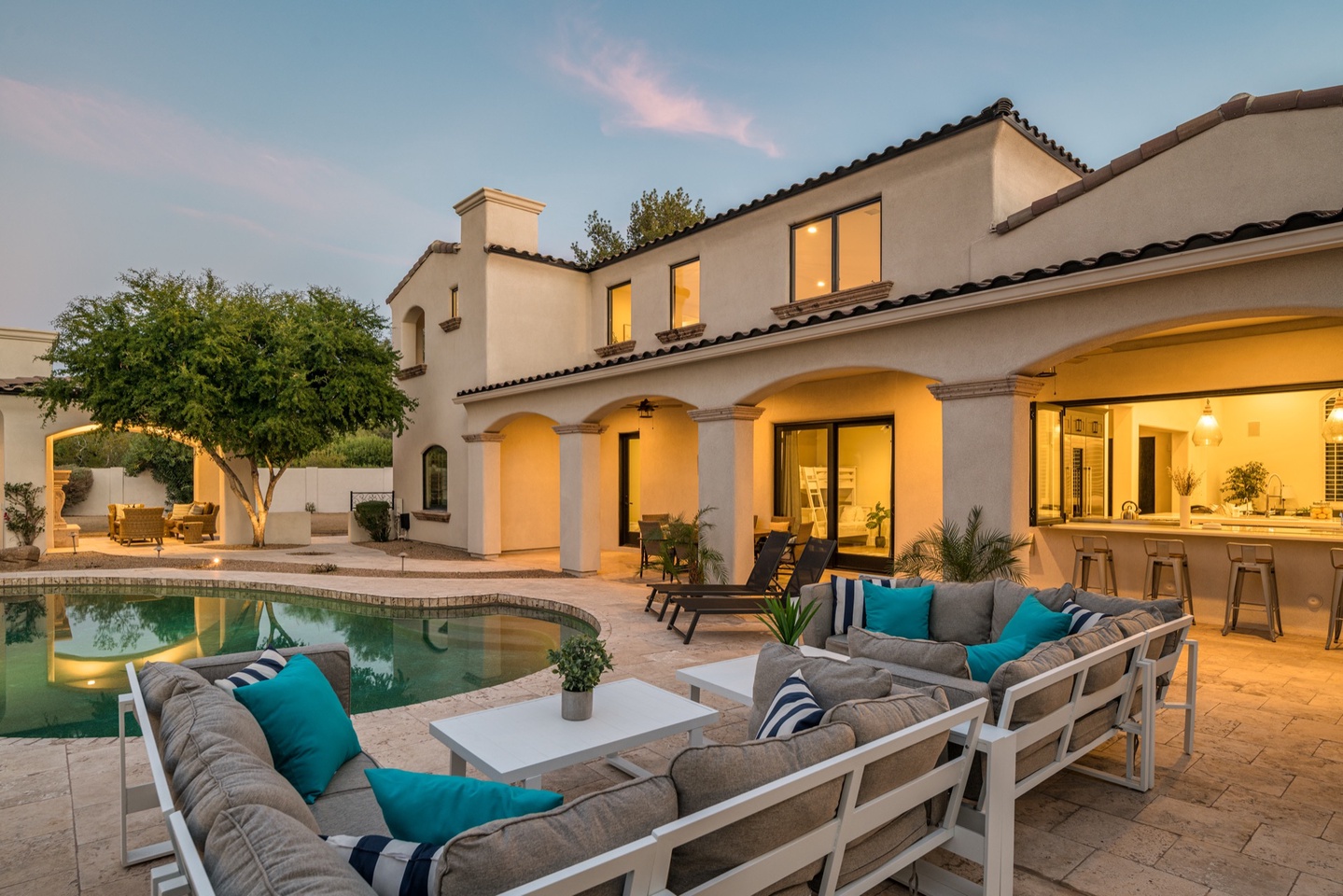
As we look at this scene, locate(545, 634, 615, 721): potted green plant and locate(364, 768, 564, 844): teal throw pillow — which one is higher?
locate(364, 768, 564, 844): teal throw pillow

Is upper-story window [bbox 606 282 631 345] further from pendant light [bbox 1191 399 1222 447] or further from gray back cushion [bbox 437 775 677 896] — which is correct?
gray back cushion [bbox 437 775 677 896]

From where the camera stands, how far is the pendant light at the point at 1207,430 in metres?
9.38

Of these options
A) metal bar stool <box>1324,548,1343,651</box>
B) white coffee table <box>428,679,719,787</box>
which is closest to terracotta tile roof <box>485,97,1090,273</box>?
metal bar stool <box>1324,548,1343,651</box>

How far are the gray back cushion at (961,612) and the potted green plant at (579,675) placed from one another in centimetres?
299

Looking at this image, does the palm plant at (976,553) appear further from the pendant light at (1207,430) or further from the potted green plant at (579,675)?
the potted green plant at (579,675)

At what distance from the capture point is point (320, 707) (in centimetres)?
312

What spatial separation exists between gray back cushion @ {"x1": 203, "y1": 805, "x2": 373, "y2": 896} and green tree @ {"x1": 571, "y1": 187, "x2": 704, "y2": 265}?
2546 centimetres

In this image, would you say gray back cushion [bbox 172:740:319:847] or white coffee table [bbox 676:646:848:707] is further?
white coffee table [bbox 676:646:848:707]

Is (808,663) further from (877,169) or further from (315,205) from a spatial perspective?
(315,205)

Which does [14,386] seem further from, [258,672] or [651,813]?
[651,813]

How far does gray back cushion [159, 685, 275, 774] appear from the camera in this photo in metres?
2.24

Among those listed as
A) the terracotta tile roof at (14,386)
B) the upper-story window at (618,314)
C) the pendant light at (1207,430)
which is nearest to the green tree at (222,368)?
the terracotta tile roof at (14,386)

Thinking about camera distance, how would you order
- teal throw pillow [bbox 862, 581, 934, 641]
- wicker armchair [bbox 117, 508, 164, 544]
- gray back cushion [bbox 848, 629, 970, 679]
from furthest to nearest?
wicker armchair [bbox 117, 508, 164, 544] < teal throw pillow [bbox 862, 581, 934, 641] < gray back cushion [bbox 848, 629, 970, 679]

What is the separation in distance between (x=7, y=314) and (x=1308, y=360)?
153ft
